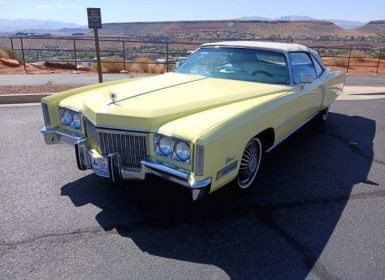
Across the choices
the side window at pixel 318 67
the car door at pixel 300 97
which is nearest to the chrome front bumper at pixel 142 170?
the car door at pixel 300 97

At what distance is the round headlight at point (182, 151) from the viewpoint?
2.82m

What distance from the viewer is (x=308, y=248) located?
284 cm

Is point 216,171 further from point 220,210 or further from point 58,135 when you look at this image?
point 58,135

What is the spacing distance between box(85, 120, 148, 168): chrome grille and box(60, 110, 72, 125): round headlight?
2.39ft

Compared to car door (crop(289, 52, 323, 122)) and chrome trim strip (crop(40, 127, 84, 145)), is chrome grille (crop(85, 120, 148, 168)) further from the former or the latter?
car door (crop(289, 52, 323, 122))

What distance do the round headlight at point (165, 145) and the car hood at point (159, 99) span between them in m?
0.14

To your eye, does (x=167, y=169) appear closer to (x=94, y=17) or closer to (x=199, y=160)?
(x=199, y=160)

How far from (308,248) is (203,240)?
85cm

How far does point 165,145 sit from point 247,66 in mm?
2060

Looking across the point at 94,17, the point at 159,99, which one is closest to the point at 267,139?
the point at 159,99

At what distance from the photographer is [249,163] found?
12.0ft

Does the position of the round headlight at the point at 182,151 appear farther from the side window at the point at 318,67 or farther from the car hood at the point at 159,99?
the side window at the point at 318,67

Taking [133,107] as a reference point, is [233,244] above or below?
below

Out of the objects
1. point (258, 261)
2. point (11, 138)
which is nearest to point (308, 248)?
point (258, 261)
